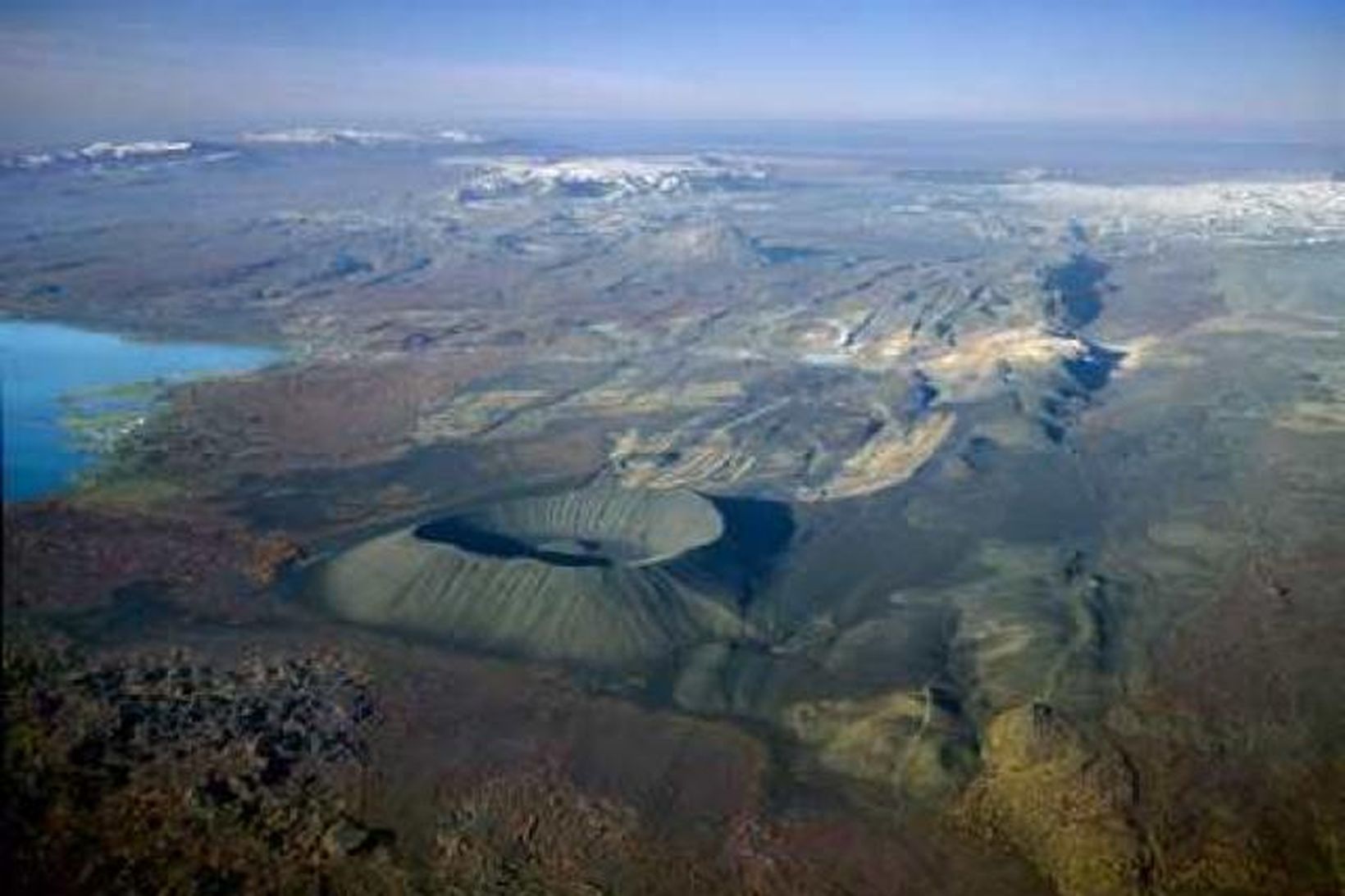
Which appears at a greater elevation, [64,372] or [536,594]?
[536,594]

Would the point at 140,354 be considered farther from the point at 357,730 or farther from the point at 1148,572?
the point at 1148,572

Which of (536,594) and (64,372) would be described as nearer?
(536,594)

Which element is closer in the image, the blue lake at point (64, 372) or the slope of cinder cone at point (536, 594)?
the slope of cinder cone at point (536, 594)

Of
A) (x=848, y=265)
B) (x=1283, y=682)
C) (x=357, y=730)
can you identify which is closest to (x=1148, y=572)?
(x=1283, y=682)

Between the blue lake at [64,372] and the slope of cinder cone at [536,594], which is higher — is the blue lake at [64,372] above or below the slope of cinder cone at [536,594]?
below
